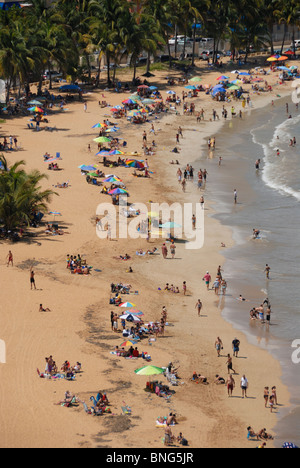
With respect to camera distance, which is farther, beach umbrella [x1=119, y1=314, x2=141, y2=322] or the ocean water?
the ocean water

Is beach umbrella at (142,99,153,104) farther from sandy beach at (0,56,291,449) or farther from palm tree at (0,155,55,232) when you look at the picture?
palm tree at (0,155,55,232)

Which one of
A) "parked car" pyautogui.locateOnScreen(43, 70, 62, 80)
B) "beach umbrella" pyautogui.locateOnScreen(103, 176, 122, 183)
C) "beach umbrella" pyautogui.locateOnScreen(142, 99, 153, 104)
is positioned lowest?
"beach umbrella" pyautogui.locateOnScreen(103, 176, 122, 183)

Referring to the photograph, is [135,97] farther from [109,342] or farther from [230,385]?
[230,385]

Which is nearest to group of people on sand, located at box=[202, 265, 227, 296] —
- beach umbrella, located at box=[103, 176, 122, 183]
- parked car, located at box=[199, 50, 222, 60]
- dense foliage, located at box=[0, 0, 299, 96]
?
beach umbrella, located at box=[103, 176, 122, 183]

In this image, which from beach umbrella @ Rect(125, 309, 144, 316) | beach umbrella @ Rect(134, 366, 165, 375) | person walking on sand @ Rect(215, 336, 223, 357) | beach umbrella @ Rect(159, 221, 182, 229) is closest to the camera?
beach umbrella @ Rect(134, 366, 165, 375)

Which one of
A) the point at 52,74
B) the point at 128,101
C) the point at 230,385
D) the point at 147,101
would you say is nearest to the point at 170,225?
the point at 230,385

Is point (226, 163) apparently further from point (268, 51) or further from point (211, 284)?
point (268, 51)

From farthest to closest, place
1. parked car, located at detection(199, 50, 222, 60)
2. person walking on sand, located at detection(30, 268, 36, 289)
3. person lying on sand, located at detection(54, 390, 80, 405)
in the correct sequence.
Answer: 1. parked car, located at detection(199, 50, 222, 60)
2. person walking on sand, located at detection(30, 268, 36, 289)
3. person lying on sand, located at detection(54, 390, 80, 405)
